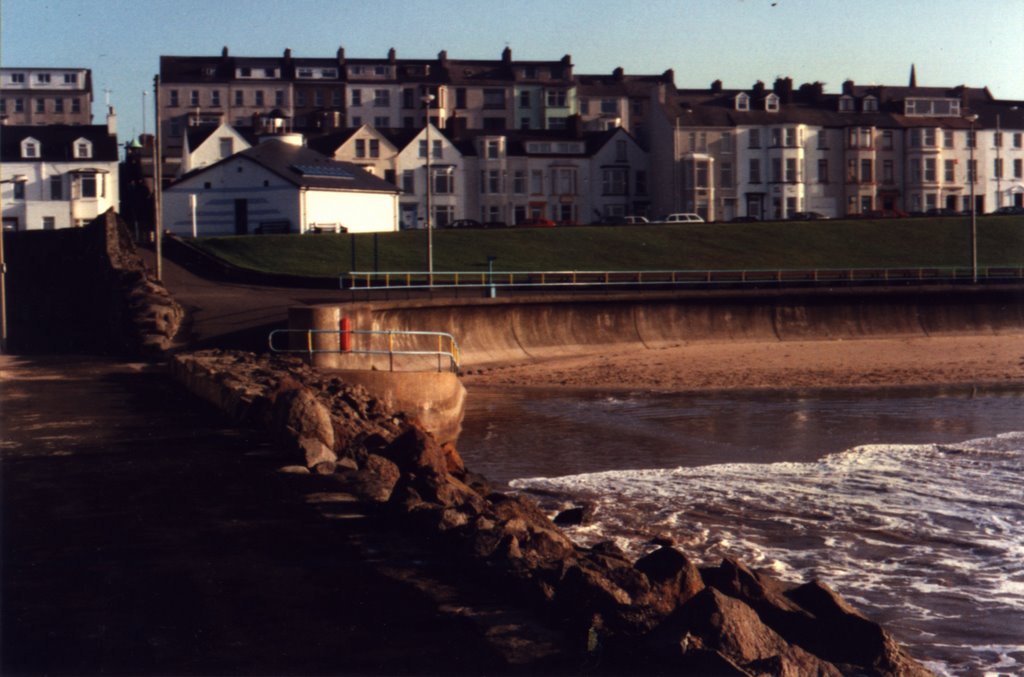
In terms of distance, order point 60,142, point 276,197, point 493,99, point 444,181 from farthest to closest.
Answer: point 493,99, point 444,181, point 60,142, point 276,197

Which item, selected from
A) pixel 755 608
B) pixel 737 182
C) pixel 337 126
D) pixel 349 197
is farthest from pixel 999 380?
pixel 337 126

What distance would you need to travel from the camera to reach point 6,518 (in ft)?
42.4

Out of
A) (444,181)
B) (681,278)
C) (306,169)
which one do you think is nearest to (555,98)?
(444,181)

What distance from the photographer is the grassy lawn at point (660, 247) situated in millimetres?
63406

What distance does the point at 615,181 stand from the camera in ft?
342

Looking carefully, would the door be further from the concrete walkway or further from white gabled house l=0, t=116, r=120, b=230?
the concrete walkway

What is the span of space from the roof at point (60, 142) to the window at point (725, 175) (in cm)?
4699

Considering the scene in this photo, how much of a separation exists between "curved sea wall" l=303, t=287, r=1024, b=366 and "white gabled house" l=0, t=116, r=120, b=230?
5126 centimetres

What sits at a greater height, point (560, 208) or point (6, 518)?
point (560, 208)

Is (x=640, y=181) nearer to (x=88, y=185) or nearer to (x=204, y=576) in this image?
(x=88, y=185)

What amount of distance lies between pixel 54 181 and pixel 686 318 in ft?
181

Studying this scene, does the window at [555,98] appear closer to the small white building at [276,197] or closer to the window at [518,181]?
the window at [518,181]

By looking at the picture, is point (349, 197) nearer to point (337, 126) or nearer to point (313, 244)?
point (313, 244)

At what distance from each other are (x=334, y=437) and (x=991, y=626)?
948 cm
